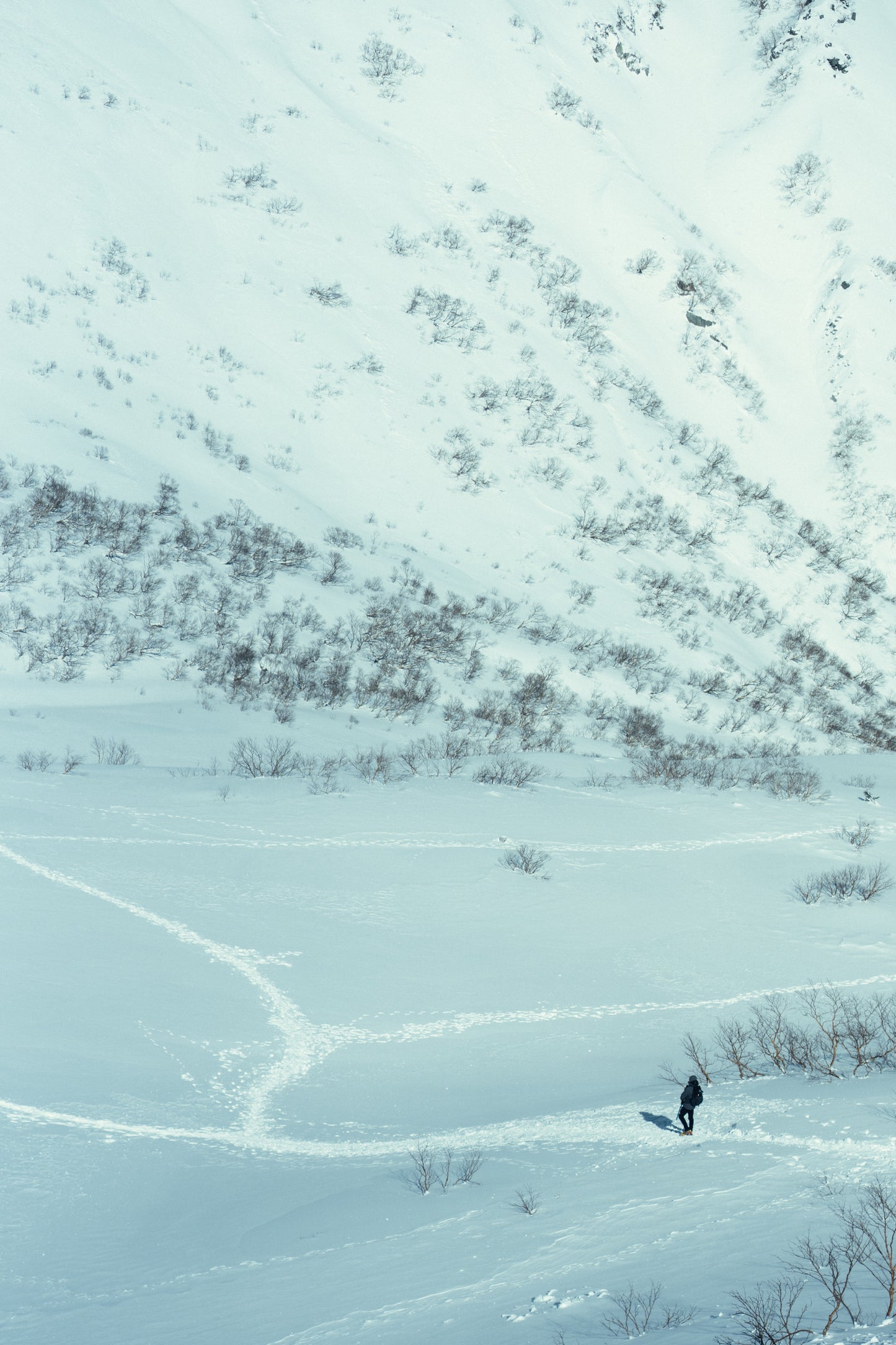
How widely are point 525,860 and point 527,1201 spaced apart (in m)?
5.85

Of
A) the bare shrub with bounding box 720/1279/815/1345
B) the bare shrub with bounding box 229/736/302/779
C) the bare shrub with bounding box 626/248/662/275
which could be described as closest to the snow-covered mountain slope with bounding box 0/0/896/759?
the bare shrub with bounding box 626/248/662/275

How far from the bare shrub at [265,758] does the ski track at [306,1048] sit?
12.5 ft

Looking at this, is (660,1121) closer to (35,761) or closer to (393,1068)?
(393,1068)

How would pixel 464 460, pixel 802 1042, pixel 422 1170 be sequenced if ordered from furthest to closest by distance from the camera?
1. pixel 464 460
2. pixel 802 1042
3. pixel 422 1170

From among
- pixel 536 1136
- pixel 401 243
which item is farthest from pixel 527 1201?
pixel 401 243

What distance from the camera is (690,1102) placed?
583 cm

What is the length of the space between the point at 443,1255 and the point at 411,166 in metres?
30.0

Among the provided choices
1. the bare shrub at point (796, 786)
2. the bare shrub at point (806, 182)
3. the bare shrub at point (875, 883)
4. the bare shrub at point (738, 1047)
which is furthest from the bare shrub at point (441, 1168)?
the bare shrub at point (806, 182)

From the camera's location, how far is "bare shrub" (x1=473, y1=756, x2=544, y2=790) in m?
13.8

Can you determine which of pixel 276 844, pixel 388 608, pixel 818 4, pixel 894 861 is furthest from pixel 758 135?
pixel 276 844

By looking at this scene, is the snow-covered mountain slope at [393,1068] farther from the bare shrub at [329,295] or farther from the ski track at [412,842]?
the bare shrub at [329,295]

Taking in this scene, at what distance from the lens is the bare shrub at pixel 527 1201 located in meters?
4.92

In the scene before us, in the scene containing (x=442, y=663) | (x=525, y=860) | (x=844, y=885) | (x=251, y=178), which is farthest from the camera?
(x=251, y=178)

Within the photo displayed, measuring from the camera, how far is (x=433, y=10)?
3025 cm
